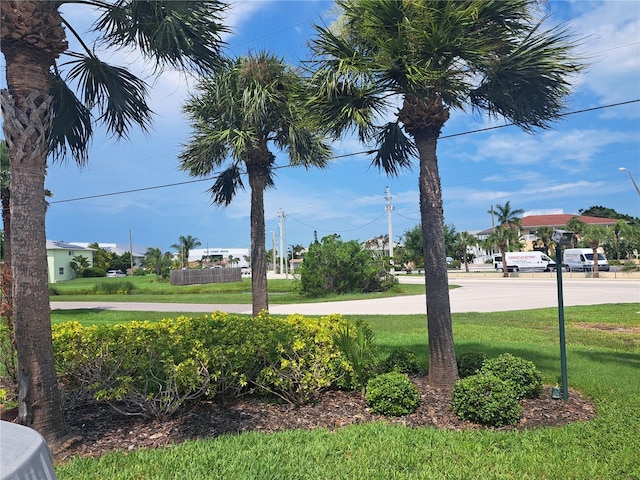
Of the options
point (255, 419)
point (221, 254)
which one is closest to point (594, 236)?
point (255, 419)

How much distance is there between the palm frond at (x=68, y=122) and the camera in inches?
214

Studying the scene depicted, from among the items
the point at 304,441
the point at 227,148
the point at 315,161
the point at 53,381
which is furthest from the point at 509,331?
the point at 53,381

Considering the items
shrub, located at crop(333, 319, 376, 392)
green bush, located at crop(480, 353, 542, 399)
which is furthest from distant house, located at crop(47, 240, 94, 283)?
green bush, located at crop(480, 353, 542, 399)

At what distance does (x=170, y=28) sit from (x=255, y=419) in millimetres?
3866

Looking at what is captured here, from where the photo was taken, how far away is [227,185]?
10688 mm

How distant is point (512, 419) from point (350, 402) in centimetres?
167

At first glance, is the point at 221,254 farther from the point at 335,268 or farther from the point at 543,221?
the point at 335,268

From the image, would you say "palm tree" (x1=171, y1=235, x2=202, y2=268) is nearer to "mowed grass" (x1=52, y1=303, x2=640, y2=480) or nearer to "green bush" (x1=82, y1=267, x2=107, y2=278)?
"green bush" (x1=82, y1=267, x2=107, y2=278)

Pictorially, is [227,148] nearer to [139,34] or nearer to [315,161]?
[315,161]

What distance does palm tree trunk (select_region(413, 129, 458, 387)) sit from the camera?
5.45 meters

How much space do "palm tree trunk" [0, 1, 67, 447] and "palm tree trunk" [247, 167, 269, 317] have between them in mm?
5237

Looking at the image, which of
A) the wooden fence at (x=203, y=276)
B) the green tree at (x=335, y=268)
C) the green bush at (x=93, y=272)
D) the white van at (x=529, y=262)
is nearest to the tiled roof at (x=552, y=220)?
the white van at (x=529, y=262)

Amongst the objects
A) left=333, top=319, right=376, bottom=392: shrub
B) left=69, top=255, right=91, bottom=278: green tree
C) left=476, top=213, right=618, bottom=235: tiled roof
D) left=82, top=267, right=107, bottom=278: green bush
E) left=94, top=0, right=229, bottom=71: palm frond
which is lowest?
left=333, top=319, right=376, bottom=392: shrub

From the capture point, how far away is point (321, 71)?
550cm
